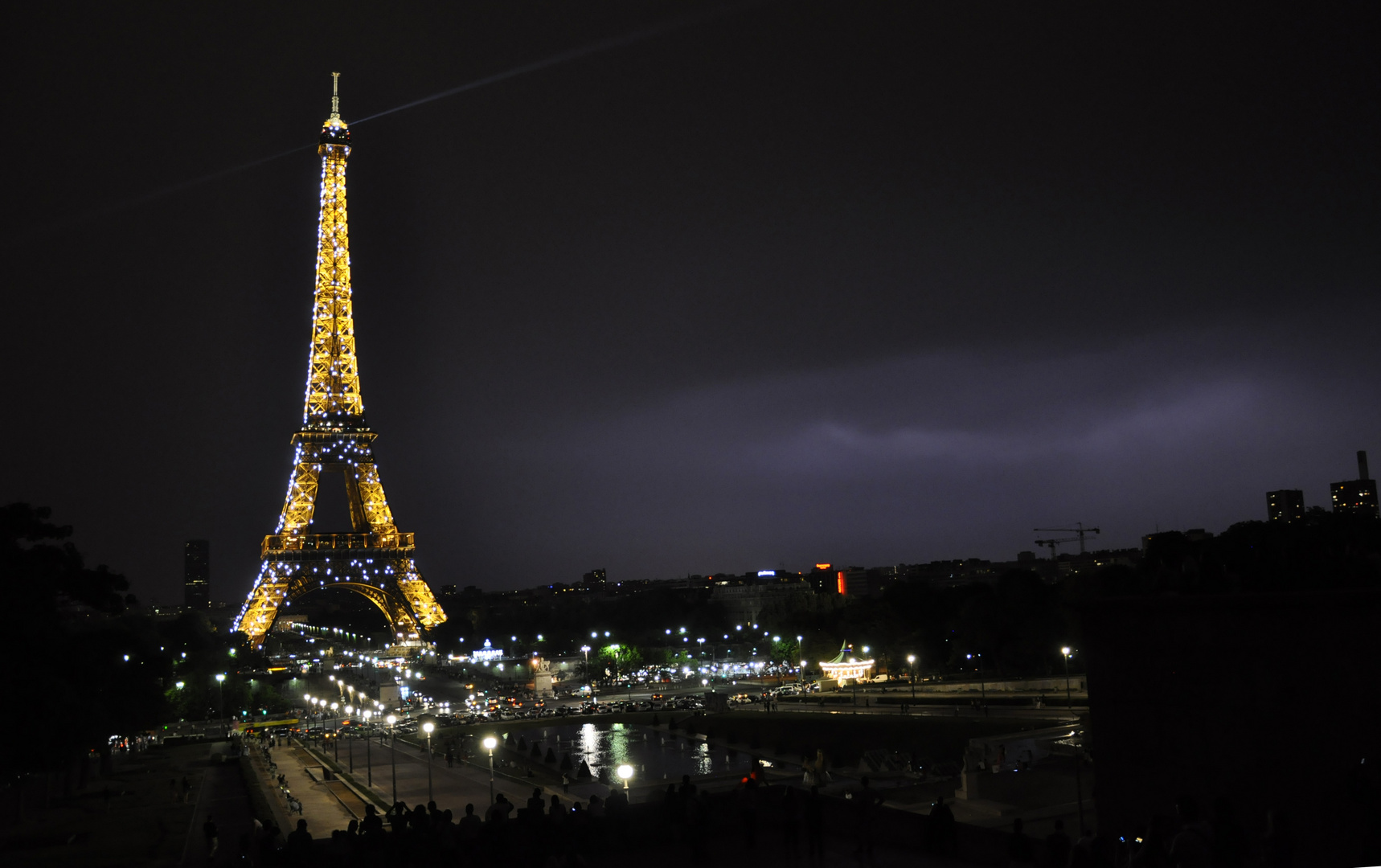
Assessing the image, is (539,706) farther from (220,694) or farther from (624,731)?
(220,694)

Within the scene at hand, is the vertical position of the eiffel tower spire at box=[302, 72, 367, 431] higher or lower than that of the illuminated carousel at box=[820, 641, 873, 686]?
higher

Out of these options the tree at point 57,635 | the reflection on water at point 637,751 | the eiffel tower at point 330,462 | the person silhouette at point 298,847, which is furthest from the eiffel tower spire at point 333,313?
the person silhouette at point 298,847

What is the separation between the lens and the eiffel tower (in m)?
83.6

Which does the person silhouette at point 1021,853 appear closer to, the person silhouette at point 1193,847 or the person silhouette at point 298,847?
the person silhouette at point 1193,847

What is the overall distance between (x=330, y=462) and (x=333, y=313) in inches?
472

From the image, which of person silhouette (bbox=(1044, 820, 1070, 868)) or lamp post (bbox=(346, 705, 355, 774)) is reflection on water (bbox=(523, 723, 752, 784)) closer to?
lamp post (bbox=(346, 705, 355, 774))

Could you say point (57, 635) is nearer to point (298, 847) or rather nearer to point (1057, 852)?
point (298, 847)

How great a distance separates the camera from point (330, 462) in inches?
3346

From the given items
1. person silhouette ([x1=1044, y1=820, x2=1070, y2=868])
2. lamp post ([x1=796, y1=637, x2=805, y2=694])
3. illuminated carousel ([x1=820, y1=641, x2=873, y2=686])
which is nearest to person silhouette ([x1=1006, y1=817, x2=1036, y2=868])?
person silhouette ([x1=1044, y1=820, x2=1070, y2=868])

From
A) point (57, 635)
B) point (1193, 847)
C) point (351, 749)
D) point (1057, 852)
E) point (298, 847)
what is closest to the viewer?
point (1193, 847)

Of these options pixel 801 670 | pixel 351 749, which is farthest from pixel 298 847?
pixel 801 670

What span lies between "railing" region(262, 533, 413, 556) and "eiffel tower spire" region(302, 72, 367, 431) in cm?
880

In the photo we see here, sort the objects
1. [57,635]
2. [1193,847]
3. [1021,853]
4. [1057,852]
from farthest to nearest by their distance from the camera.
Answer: [57,635] → [1021,853] → [1057,852] → [1193,847]

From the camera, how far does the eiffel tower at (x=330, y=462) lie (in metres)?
83.6
